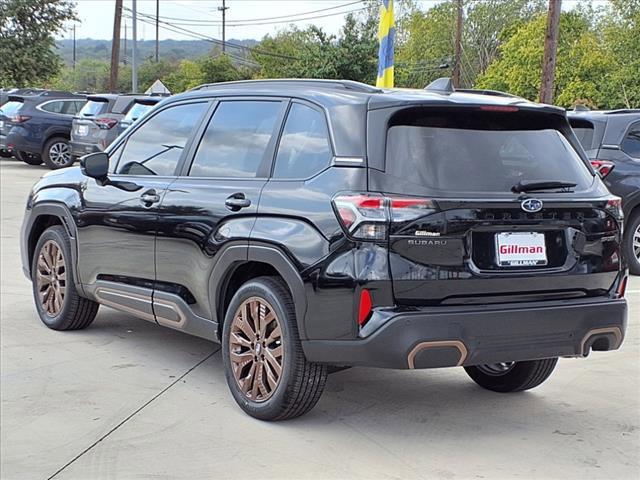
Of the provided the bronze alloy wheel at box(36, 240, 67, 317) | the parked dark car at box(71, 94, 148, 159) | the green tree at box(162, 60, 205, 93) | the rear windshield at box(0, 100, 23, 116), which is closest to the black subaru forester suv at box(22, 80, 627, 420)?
the bronze alloy wheel at box(36, 240, 67, 317)

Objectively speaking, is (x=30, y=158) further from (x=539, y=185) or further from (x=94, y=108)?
(x=539, y=185)

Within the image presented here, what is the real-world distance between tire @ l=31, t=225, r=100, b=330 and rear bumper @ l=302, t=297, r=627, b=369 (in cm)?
278

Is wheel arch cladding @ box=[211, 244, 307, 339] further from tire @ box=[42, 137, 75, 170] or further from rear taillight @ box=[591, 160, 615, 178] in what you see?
tire @ box=[42, 137, 75, 170]

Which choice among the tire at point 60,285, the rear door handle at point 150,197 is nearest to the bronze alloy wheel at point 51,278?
the tire at point 60,285

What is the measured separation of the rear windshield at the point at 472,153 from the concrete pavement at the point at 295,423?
131 centimetres

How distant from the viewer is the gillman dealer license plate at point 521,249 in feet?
14.3

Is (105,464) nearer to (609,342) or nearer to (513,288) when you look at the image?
(513,288)

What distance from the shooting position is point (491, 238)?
4332 mm

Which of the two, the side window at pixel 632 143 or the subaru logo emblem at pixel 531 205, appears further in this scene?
the side window at pixel 632 143

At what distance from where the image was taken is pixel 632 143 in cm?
970

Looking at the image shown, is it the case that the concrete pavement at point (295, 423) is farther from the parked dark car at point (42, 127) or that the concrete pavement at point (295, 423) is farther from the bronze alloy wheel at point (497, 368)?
the parked dark car at point (42, 127)

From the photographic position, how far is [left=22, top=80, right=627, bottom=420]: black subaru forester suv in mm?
4188

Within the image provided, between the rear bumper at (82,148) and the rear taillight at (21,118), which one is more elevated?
the rear taillight at (21,118)

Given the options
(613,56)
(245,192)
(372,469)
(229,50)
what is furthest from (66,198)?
(229,50)
